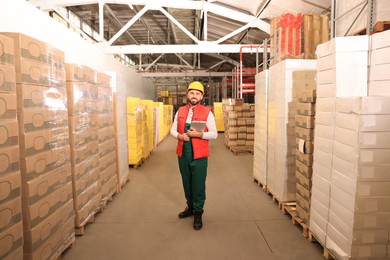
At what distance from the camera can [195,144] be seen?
380 cm

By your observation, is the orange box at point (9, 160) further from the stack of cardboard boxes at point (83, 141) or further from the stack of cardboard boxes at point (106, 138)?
the stack of cardboard boxes at point (106, 138)

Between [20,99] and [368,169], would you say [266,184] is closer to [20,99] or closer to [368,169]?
[368,169]

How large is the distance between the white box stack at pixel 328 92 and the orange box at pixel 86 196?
3.00 meters

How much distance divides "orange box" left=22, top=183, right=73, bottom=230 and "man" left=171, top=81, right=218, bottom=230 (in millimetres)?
1555

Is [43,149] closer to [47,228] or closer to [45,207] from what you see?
[45,207]

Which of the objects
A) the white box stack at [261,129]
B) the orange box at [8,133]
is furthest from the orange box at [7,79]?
the white box stack at [261,129]

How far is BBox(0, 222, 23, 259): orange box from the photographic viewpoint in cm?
210

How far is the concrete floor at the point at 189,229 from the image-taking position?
10.6 feet

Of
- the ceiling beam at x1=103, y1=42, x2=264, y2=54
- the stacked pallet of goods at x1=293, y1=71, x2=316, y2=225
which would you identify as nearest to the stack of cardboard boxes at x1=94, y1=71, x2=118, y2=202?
the stacked pallet of goods at x1=293, y1=71, x2=316, y2=225

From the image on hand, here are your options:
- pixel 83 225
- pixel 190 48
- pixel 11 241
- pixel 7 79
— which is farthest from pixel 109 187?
pixel 190 48

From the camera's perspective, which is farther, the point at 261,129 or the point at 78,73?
the point at 261,129

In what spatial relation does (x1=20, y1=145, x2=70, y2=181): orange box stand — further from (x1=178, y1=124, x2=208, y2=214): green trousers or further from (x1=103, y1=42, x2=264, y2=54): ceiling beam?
(x1=103, y1=42, x2=264, y2=54): ceiling beam

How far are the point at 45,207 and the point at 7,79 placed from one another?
51.5 inches

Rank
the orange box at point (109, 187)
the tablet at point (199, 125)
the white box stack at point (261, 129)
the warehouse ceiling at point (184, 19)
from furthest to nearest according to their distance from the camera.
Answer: the warehouse ceiling at point (184, 19), the white box stack at point (261, 129), the orange box at point (109, 187), the tablet at point (199, 125)
